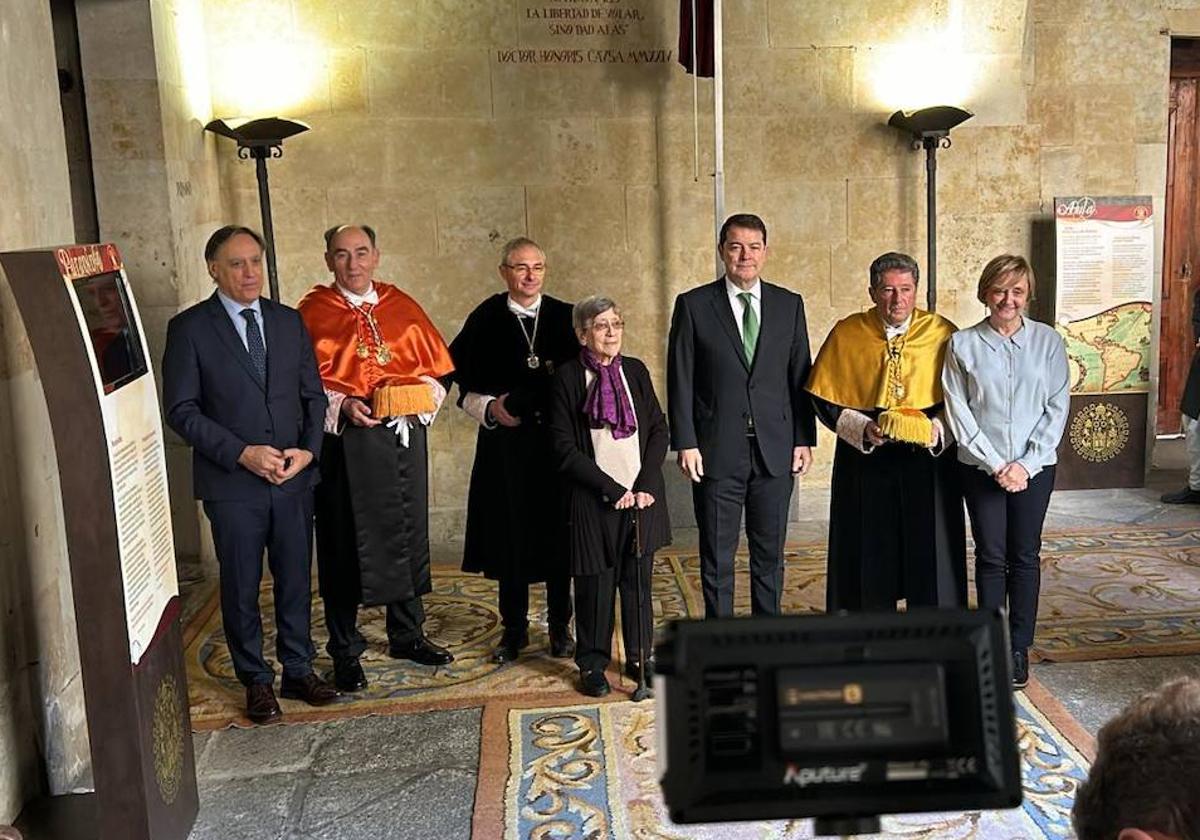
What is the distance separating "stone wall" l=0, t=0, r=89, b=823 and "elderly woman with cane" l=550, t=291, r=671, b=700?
156cm

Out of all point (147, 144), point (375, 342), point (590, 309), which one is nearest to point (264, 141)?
point (147, 144)

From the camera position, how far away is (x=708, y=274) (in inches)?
248

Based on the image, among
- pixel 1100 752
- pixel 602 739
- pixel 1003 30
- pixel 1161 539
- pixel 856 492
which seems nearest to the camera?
pixel 1100 752

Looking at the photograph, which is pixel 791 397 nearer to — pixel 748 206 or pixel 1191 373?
pixel 748 206

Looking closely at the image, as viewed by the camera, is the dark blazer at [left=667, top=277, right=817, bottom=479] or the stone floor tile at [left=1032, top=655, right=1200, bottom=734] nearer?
the stone floor tile at [left=1032, top=655, right=1200, bottom=734]

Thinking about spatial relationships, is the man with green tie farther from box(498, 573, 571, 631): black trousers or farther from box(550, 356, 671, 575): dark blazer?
box(498, 573, 571, 631): black trousers

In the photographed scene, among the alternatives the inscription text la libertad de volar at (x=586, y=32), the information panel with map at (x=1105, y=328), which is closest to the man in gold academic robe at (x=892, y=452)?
the inscription text la libertad de volar at (x=586, y=32)

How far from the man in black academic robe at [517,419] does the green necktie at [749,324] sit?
2.06 ft

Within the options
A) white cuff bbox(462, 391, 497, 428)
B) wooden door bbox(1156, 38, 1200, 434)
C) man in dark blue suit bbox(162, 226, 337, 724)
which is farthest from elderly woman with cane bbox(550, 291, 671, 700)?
wooden door bbox(1156, 38, 1200, 434)

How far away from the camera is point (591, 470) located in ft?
12.6

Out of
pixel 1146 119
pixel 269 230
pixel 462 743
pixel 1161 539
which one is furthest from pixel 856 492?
pixel 1146 119

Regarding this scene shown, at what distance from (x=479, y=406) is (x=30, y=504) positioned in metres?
1.56

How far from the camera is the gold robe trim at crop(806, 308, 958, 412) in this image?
3.91 m

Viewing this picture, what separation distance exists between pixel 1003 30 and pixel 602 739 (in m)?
4.60
